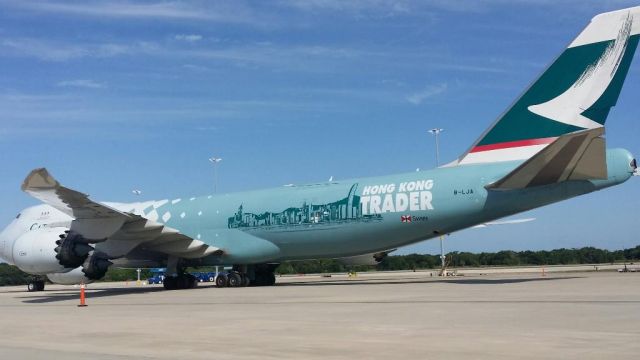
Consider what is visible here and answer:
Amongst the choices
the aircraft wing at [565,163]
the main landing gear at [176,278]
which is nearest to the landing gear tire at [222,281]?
the main landing gear at [176,278]

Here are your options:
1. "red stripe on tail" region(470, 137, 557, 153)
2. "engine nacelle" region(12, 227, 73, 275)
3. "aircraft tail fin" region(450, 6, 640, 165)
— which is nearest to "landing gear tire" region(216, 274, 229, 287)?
"engine nacelle" region(12, 227, 73, 275)

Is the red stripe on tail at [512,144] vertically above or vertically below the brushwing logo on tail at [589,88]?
below

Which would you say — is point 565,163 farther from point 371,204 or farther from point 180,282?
point 180,282

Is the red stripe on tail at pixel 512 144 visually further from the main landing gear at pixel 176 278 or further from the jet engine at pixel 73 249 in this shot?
the jet engine at pixel 73 249

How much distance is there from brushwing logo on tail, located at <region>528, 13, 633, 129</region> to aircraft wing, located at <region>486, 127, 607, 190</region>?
203 cm

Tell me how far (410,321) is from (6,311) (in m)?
12.1

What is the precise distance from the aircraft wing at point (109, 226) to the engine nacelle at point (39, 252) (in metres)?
1.82

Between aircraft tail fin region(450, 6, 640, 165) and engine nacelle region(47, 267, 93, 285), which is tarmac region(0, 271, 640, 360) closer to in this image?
aircraft tail fin region(450, 6, 640, 165)

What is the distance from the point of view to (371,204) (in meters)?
27.0

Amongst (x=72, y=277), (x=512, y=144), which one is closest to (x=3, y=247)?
(x=72, y=277)

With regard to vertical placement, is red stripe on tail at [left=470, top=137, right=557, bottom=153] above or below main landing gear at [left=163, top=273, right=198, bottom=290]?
above

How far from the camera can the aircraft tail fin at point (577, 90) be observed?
885 inches

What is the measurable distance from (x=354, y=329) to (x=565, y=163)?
12.7 m

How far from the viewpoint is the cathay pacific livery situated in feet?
73.6
